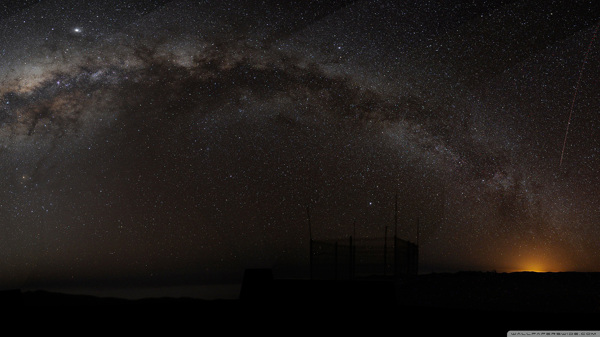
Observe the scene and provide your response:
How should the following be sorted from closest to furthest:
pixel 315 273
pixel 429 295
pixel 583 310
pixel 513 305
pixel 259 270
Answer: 1. pixel 259 270
2. pixel 583 310
3. pixel 513 305
4. pixel 429 295
5. pixel 315 273

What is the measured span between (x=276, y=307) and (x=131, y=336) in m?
1.75

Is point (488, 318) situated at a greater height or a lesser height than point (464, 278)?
greater

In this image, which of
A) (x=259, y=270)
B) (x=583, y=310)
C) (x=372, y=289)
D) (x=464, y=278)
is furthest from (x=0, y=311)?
(x=464, y=278)

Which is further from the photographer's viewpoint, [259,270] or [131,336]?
[259,270]

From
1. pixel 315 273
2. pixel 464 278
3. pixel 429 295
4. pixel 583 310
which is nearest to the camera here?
pixel 583 310

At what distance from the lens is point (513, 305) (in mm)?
16250

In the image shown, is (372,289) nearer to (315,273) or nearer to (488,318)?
(488,318)

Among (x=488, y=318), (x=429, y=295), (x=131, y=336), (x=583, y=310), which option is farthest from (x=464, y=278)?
(x=131, y=336)

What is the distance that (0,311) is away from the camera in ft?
20.2

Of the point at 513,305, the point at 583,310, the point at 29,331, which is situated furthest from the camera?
the point at 513,305

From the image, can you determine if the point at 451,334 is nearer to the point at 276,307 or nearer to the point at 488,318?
the point at 488,318

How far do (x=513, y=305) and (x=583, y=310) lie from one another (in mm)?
1934

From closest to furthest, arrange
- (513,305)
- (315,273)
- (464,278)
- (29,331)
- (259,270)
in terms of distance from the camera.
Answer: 1. (29,331)
2. (259,270)
3. (513,305)
4. (464,278)
5. (315,273)

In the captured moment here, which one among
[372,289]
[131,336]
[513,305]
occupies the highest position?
[372,289]
